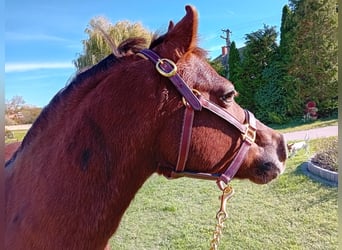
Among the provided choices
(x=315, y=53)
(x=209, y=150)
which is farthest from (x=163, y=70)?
(x=315, y=53)

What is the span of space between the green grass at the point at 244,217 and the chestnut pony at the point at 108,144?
127cm

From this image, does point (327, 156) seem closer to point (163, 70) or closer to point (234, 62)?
point (234, 62)

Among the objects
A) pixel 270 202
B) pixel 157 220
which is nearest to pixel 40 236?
pixel 157 220

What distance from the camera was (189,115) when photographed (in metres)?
0.63

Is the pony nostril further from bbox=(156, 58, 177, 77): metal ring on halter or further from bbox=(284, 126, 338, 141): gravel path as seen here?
bbox=(284, 126, 338, 141): gravel path

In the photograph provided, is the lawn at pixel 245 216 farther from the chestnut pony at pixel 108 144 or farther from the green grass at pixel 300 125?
the chestnut pony at pixel 108 144

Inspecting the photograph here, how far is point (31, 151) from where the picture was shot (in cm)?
65

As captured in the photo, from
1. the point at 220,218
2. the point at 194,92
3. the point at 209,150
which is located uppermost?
the point at 194,92

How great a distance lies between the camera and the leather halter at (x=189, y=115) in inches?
24.7

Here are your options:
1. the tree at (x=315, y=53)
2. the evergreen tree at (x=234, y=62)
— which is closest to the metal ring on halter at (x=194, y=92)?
the tree at (x=315, y=53)

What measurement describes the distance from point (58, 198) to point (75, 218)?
4cm

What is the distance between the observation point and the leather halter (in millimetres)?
628

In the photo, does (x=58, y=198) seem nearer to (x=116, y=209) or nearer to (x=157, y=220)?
(x=116, y=209)

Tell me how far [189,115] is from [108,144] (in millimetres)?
156
